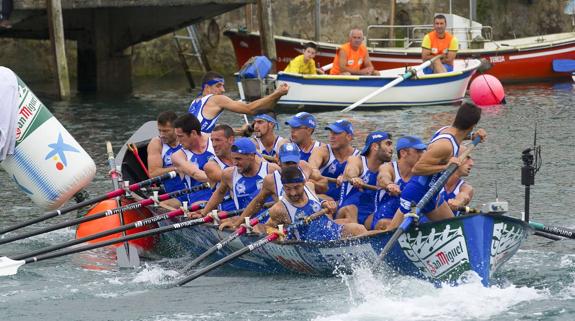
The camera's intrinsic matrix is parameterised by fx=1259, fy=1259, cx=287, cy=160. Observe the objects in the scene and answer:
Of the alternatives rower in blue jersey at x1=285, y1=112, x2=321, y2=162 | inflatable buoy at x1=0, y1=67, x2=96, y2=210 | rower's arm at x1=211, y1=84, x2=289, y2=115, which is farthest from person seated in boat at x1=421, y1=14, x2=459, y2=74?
inflatable buoy at x1=0, y1=67, x2=96, y2=210

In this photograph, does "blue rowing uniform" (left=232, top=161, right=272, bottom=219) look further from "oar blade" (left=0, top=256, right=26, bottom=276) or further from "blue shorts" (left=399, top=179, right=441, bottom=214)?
"oar blade" (left=0, top=256, right=26, bottom=276)

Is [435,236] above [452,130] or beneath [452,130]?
beneath

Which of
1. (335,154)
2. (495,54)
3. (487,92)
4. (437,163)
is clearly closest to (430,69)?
(487,92)

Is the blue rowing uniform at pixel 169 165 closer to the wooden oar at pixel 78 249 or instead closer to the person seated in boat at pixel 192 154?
the person seated in boat at pixel 192 154

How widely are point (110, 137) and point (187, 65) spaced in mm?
6679

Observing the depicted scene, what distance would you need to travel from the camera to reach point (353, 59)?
21.9 meters

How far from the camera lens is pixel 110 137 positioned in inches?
787

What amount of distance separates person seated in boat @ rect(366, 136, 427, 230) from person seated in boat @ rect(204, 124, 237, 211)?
1584mm

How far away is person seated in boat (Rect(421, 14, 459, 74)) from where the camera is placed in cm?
2233

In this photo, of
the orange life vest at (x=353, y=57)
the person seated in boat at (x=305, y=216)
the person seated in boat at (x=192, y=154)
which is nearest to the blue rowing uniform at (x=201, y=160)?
the person seated in boat at (x=192, y=154)

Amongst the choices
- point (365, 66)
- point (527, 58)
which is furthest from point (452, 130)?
point (527, 58)

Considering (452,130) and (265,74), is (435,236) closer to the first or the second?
(452,130)

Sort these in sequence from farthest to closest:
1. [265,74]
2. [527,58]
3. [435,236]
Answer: [527,58] → [265,74] → [435,236]

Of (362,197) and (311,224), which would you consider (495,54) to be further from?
(311,224)
